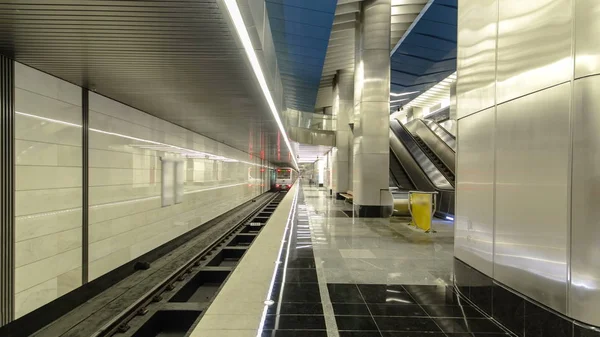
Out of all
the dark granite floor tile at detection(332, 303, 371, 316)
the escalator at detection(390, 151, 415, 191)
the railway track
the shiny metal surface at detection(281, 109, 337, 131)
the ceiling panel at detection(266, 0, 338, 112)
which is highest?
the ceiling panel at detection(266, 0, 338, 112)

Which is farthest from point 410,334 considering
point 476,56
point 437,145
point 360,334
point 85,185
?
point 437,145

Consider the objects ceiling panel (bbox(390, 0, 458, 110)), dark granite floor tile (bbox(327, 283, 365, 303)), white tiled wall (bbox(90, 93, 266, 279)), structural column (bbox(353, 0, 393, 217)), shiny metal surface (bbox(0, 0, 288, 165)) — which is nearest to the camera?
shiny metal surface (bbox(0, 0, 288, 165))

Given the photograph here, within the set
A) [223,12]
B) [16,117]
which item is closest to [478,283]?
[223,12]

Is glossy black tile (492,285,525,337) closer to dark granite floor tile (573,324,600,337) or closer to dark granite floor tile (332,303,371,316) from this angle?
dark granite floor tile (573,324,600,337)

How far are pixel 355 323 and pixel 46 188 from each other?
449cm

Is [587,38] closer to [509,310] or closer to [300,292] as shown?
[509,310]

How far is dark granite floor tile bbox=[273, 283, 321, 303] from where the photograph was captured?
3922 millimetres

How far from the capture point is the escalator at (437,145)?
16.0 metres

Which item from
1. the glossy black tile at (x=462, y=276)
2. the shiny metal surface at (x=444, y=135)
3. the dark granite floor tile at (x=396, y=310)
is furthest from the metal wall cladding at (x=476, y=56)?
the shiny metal surface at (x=444, y=135)

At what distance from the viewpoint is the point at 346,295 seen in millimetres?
4074

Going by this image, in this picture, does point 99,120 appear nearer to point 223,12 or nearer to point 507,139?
point 223,12

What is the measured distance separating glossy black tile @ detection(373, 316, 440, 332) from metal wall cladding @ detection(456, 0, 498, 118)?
2456 mm

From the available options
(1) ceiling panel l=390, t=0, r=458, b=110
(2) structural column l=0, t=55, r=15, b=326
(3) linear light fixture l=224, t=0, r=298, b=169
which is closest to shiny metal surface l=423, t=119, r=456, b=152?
(1) ceiling panel l=390, t=0, r=458, b=110

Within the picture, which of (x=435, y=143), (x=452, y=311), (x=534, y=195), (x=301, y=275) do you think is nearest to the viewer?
(x=534, y=195)
